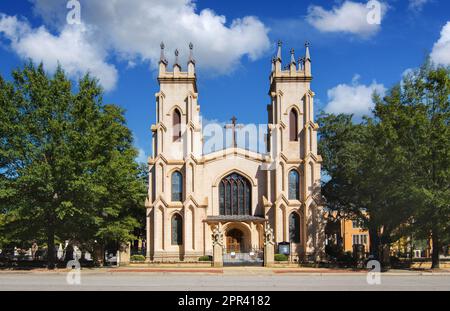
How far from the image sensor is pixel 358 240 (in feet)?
298

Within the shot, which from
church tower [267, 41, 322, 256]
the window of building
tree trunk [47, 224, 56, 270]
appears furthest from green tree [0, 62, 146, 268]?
the window of building

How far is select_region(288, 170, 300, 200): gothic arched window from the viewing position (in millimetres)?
47562

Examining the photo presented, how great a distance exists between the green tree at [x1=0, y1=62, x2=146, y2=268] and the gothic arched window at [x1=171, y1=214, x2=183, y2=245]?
34.3ft

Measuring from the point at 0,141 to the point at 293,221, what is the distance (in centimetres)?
2603

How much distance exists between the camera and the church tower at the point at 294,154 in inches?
1826

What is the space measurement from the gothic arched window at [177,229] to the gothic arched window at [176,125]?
7501mm

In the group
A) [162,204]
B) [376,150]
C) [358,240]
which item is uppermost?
[376,150]

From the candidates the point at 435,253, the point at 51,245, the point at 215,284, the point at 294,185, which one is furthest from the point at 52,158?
the point at 435,253

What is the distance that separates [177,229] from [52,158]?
16.1 metres

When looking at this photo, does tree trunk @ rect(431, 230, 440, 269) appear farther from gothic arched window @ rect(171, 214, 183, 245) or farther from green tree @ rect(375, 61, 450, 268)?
gothic arched window @ rect(171, 214, 183, 245)

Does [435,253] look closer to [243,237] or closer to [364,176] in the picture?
[364,176]
